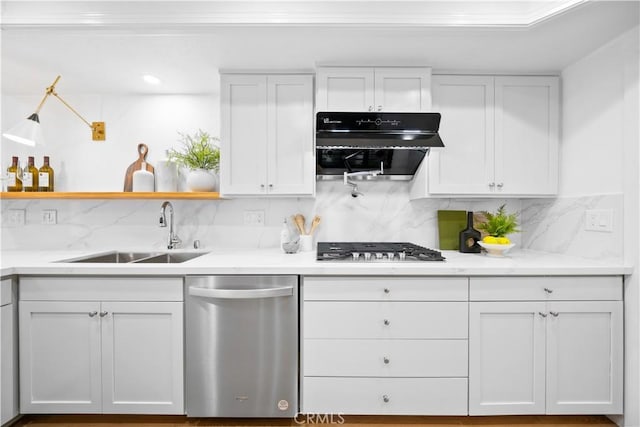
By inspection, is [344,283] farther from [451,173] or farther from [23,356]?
[23,356]

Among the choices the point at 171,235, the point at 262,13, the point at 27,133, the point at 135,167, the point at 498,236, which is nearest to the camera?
the point at 262,13

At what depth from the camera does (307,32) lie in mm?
1754

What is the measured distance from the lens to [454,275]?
1.76 meters

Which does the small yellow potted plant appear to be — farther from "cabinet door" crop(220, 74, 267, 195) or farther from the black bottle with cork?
"cabinet door" crop(220, 74, 267, 195)

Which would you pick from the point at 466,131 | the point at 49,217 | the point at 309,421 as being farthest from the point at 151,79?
the point at 309,421

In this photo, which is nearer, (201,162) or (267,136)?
(267,136)

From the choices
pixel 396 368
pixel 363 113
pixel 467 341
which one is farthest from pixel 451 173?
pixel 396 368

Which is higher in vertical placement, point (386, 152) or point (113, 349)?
point (386, 152)

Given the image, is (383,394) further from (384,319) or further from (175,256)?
(175,256)

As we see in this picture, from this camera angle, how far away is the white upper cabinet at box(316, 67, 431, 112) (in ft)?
6.93

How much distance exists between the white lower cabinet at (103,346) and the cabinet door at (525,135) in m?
2.14

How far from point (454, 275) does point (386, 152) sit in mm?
927

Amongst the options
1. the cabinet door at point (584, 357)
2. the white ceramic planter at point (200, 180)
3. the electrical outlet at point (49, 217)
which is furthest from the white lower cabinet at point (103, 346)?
the cabinet door at point (584, 357)

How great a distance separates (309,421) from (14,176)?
2.59 m
